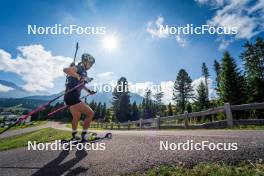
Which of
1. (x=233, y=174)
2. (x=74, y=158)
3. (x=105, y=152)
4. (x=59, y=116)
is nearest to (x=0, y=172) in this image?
(x=74, y=158)

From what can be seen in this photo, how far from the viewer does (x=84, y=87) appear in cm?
597

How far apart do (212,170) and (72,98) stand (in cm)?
414

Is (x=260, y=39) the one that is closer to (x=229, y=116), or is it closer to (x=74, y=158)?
(x=229, y=116)

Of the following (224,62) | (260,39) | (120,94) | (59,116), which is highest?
(260,39)

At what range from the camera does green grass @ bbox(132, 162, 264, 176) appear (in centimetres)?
248

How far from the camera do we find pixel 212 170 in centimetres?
262

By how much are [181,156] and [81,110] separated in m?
3.39

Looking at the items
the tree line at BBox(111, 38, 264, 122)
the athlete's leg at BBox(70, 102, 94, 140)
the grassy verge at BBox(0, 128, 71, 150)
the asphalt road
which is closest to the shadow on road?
the asphalt road

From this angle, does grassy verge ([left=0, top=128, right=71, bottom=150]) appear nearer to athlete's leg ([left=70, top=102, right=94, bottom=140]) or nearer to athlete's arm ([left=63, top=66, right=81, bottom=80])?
athlete's leg ([left=70, top=102, right=94, bottom=140])

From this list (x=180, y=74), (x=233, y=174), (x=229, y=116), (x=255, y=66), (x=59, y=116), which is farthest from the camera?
(x=59, y=116)

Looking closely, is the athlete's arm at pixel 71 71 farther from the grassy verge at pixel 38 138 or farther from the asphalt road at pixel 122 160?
the grassy verge at pixel 38 138

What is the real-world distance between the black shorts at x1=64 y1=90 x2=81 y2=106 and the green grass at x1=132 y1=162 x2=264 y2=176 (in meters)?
3.34

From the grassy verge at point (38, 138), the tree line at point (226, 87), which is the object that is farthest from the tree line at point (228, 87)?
the grassy verge at point (38, 138)

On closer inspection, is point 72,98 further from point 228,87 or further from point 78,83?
point 228,87
